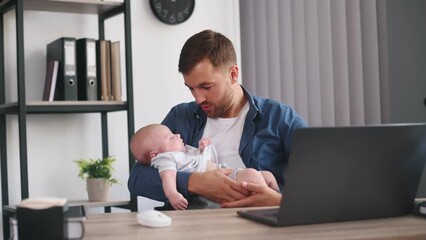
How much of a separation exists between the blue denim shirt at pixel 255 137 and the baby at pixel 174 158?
0.18 feet

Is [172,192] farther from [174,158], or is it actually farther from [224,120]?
[224,120]

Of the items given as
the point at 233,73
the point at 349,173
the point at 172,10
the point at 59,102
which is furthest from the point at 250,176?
the point at 172,10

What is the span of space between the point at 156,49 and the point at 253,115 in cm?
169

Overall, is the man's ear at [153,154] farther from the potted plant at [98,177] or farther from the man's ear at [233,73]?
the potted plant at [98,177]

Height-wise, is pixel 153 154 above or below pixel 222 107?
below

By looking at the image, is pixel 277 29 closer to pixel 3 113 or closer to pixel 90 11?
pixel 90 11

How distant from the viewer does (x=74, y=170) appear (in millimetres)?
3797

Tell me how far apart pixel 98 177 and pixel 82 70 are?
55cm

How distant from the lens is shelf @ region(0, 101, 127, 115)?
11.1ft

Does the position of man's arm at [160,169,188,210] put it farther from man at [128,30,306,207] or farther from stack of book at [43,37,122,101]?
stack of book at [43,37,122,101]

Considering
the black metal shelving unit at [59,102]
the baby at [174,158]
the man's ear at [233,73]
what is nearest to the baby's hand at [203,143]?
the baby at [174,158]

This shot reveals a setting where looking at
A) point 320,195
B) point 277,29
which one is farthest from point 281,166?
point 277,29

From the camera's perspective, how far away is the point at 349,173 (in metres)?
1.48

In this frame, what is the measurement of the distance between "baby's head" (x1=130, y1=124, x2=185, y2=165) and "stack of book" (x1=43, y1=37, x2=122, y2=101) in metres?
1.15
